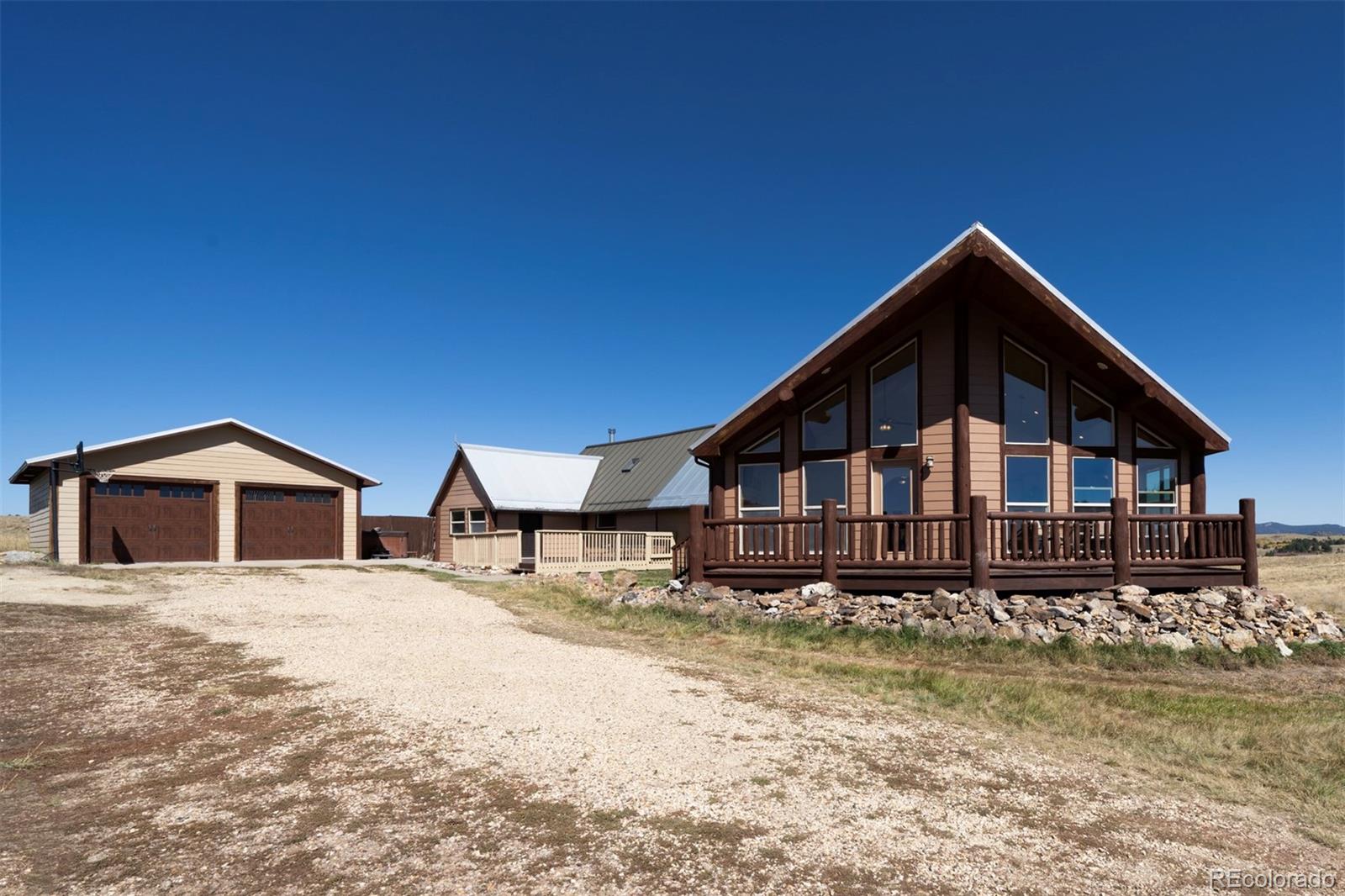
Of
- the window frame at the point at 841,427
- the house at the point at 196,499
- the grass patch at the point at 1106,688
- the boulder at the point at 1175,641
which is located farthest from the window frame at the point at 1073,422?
the house at the point at 196,499

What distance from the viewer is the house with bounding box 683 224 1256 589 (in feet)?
45.6

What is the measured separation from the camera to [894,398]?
53.4ft

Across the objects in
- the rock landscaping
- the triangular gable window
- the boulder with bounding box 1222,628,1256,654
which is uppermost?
the triangular gable window

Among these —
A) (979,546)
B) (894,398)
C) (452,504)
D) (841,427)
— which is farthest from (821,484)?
(452,504)

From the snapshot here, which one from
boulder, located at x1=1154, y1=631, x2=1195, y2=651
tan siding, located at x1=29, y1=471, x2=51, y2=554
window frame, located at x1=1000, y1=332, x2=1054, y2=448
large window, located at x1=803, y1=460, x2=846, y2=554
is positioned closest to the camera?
boulder, located at x1=1154, y1=631, x2=1195, y2=651

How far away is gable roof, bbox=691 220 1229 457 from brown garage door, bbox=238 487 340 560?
2115cm

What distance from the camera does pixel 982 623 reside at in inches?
489

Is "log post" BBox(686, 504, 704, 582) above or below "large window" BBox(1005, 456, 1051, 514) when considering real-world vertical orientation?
below

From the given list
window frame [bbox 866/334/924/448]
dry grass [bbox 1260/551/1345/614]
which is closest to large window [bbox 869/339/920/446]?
window frame [bbox 866/334/924/448]

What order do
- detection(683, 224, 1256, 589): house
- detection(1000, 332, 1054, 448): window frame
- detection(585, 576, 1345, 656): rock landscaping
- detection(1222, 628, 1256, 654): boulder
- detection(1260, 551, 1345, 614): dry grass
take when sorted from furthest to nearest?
detection(1260, 551, 1345, 614): dry grass, detection(1000, 332, 1054, 448): window frame, detection(683, 224, 1256, 589): house, detection(585, 576, 1345, 656): rock landscaping, detection(1222, 628, 1256, 654): boulder

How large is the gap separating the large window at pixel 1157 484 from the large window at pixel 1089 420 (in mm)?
1035

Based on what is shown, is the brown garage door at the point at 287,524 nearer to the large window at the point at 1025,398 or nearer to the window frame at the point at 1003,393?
the window frame at the point at 1003,393

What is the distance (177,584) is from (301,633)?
9.93 metres

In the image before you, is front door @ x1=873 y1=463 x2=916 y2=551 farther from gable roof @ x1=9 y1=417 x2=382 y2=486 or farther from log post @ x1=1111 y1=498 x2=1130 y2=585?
gable roof @ x1=9 y1=417 x2=382 y2=486
